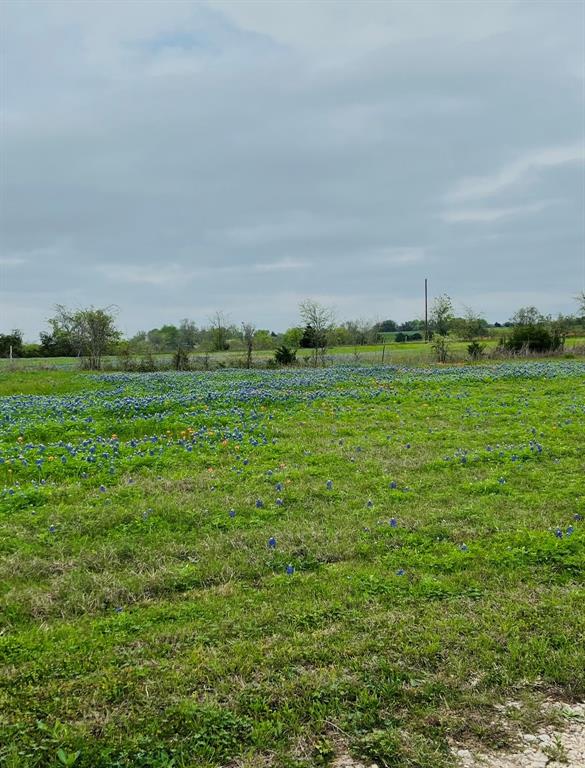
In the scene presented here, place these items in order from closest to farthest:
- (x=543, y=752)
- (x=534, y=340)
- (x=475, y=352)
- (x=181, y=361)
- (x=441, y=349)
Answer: (x=543, y=752)
(x=181, y=361)
(x=441, y=349)
(x=475, y=352)
(x=534, y=340)

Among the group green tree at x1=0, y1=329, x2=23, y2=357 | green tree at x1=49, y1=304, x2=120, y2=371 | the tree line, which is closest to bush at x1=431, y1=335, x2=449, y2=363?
the tree line

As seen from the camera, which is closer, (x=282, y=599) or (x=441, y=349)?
(x=282, y=599)

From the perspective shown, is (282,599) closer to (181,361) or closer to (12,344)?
(181,361)

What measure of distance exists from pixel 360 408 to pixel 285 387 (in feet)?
16.5

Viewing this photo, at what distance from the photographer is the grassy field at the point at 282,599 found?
3.28 m

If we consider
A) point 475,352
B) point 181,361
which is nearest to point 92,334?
point 181,361

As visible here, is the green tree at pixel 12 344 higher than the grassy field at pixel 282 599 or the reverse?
higher

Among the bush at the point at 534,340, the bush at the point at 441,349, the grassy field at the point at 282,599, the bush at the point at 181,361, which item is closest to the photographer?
the grassy field at the point at 282,599

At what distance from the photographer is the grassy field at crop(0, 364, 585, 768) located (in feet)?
10.8

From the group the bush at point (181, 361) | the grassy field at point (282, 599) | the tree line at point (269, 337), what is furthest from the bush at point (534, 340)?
the grassy field at point (282, 599)

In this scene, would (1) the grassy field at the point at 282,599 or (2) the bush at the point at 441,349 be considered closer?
(1) the grassy field at the point at 282,599

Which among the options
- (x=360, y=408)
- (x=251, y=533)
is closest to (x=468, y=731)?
(x=251, y=533)

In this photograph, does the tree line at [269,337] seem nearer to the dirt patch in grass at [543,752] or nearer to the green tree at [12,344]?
the green tree at [12,344]

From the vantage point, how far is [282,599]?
4.78 m
